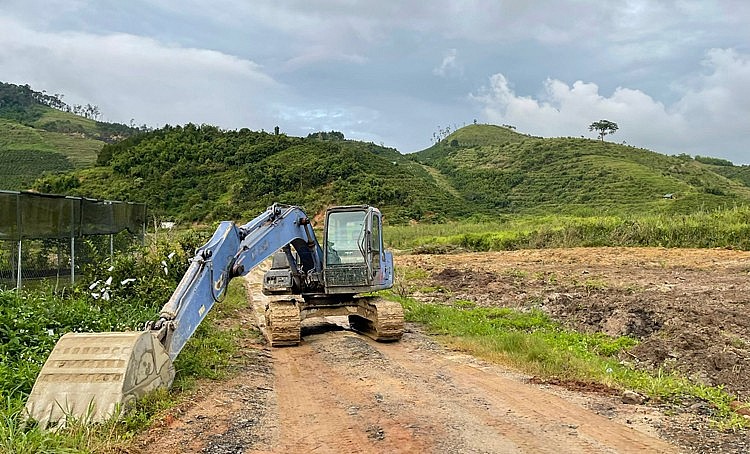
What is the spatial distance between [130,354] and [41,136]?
276ft

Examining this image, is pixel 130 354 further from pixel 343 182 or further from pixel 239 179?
A: pixel 239 179

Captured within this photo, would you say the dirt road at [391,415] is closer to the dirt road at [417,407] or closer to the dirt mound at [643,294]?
the dirt road at [417,407]

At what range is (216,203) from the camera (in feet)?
159

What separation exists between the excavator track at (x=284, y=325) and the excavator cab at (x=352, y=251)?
0.92 metres

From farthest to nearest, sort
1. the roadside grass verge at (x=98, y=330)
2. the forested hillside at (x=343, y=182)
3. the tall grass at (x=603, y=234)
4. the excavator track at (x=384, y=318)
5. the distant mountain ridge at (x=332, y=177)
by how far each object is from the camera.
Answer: the distant mountain ridge at (x=332, y=177) < the forested hillside at (x=343, y=182) < the tall grass at (x=603, y=234) < the excavator track at (x=384, y=318) < the roadside grass verge at (x=98, y=330)

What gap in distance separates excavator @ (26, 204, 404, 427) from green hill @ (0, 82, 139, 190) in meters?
46.7

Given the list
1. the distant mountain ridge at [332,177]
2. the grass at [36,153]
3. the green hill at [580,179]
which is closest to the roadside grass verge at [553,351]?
the distant mountain ridge at [332,177]

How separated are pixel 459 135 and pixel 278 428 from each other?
118286mm

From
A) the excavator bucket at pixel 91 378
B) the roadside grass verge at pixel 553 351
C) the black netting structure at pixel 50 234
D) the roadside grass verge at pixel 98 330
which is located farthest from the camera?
the black netting structure at pixel 50 234

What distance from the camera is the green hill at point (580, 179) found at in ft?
176

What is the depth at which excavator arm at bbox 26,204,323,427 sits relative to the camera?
5410 millimetres

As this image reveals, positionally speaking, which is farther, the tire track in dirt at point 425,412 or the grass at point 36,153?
the grass at point 36,153

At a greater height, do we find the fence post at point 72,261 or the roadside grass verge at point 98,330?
the fence post at point 72,261

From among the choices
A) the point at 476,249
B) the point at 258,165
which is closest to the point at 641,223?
the point at 476,249
